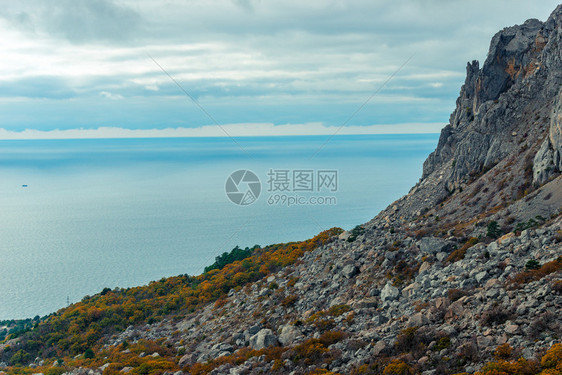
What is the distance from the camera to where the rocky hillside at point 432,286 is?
65.6 feet

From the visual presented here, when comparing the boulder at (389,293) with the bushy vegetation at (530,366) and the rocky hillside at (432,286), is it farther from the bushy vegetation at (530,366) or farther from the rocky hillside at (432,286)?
the bushy vegetation at (530,366)

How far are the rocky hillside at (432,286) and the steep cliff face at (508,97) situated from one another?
0.46 ft

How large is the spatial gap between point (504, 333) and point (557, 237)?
31.8 feet

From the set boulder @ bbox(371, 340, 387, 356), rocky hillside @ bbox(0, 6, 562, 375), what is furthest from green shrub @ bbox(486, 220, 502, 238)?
boulder @ bbox(371, 340, 387, 356)

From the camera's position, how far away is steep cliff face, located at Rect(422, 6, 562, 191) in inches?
1734

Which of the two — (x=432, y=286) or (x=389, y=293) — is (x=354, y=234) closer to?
(x=389, y=293)

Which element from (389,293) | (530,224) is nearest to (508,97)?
(530,224)

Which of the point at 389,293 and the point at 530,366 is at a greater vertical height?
the point at 389,293

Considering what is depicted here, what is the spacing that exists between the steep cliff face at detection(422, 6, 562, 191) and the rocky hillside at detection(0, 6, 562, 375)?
140 millimetres

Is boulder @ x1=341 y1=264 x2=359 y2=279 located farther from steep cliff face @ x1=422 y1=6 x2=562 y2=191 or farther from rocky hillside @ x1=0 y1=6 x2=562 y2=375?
steep cliff face @ x1=422 y1=6 x2=562 y2=191

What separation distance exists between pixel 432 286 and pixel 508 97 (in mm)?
31020

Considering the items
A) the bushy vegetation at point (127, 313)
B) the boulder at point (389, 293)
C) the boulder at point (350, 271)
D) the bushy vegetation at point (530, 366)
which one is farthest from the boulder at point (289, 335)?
the bushy vegetation at point (127, 313)

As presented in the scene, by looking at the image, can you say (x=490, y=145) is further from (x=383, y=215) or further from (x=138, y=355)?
(x=138, y=355)

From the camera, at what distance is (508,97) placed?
4778 cm
